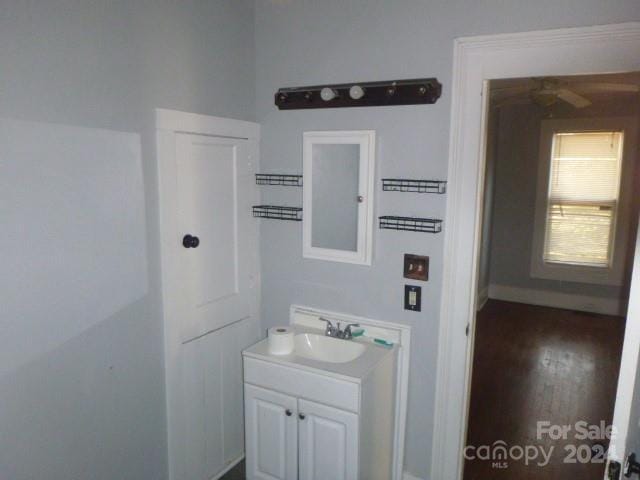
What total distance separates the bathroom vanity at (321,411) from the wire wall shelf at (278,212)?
0.63 metres

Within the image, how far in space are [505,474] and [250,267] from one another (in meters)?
1.80

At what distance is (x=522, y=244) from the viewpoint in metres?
5.71

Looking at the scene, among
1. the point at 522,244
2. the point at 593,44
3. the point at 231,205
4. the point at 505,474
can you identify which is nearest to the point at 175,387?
the point at 231,205

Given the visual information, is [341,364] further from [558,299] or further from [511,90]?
[558,299]

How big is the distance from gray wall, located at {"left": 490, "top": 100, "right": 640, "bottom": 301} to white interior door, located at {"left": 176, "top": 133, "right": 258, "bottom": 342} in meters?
3.88

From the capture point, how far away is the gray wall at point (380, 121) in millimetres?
2195

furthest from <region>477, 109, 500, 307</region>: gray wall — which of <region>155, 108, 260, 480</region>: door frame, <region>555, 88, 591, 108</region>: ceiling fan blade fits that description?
<region>155, 108, 260, 480</region>: door frame

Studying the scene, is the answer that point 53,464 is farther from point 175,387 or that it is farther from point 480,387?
point 480,387

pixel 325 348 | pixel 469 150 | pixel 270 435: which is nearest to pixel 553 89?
pixel 469 150

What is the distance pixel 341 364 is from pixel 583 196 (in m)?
4.24

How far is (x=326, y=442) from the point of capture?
2248 millimetres

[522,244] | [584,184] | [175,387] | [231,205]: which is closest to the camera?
[175,387]

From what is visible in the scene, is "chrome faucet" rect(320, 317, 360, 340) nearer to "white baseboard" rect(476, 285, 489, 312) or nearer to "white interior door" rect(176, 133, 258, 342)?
"white interior door" rect(176, 133, 258, 342)

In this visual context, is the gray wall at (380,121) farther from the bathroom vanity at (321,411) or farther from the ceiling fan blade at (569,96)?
the ceiling fan blade at (569,96)
